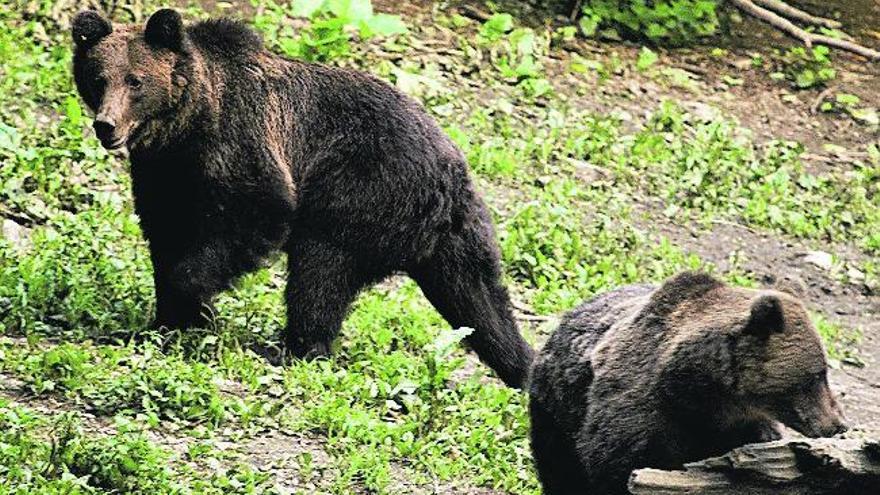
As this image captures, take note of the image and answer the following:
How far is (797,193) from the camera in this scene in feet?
45.3

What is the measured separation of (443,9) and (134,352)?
26.8 feet

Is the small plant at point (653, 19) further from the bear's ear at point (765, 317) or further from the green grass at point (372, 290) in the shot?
the bear's ear at point (765, 317)

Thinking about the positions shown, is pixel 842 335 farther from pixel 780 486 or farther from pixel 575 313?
pixel 780 486

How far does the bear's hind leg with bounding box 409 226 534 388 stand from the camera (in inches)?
332

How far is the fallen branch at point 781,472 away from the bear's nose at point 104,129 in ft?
11.2

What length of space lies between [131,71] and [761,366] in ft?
12.2

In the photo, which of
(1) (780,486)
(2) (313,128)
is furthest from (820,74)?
(1) (780,486)

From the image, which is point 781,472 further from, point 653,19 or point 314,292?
point 653,19

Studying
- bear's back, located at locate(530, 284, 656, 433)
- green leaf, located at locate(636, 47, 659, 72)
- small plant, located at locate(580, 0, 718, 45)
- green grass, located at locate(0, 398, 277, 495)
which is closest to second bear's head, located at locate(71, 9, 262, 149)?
green grass, located at locate(0, 398, 277, 495)

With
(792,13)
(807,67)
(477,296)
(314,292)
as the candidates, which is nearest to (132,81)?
(314,292)

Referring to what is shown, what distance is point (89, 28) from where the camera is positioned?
7770mm

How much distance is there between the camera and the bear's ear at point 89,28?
774 centimetres

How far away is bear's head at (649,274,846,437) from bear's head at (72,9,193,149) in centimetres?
324

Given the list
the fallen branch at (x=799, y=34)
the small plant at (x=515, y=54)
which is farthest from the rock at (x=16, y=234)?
the fallen branch at (x=799, y=34)
